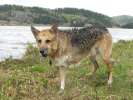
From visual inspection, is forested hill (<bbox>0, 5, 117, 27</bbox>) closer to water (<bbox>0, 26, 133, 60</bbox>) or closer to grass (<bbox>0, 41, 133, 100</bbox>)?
water (<bbox>0, 26, 133, 60</bbox>)

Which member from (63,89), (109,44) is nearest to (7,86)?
(63,89)

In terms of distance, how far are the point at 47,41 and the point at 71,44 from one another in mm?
1387

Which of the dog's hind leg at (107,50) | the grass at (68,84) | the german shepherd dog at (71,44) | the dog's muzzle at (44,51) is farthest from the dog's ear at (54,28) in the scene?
the dog's hind leg at (107,50)

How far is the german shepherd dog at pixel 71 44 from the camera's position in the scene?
11156mm

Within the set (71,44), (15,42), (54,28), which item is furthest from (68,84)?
(15,42)

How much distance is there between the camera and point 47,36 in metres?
11.1

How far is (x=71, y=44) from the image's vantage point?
12.3m

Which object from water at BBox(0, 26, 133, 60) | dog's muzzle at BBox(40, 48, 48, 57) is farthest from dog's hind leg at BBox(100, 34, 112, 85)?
water at BBox(0, 26, 133, 60)

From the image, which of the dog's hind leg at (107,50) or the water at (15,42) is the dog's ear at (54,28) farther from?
the water at (15,42)

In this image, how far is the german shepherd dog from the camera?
11.2 metres

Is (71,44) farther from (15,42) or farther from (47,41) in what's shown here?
(15,42)

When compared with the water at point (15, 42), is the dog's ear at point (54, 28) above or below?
above

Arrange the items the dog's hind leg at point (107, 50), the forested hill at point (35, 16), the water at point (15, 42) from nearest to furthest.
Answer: the dog's hind leg at point (107, 50), the water at point (15, 42), the forested hill at point (35, 16)

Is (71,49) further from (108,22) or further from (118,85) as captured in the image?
(108,22)
